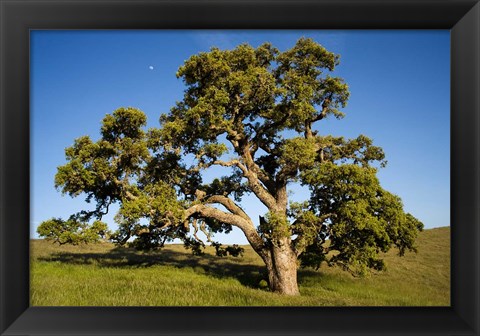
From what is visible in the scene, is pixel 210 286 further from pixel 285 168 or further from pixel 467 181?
pixel 467 181

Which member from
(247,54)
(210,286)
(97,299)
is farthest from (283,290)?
(247,54)

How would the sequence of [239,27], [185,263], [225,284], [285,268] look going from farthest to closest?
1. [185,263]
2. [225,284]
3. [285,268]
4. [239,27]

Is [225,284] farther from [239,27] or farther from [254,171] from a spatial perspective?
[239,27]

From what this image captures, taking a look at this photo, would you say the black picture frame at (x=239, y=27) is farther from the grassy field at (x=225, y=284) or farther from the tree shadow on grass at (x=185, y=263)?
the tree shadow on grass at (x=185, y=263)

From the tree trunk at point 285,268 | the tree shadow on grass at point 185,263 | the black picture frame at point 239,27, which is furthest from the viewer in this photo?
the tree shadow on grass at point 185,263

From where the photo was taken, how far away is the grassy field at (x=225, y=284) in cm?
682

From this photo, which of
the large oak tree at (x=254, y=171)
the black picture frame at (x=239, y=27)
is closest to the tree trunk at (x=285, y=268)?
the large oak tree at (x=254, y=171)

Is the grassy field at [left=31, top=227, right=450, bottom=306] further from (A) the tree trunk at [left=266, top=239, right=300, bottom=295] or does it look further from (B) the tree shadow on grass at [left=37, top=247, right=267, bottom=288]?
(A) the tree trunk at [left=266, top=239, right=300, bottom=295]

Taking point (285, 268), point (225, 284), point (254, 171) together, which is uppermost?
point (254, 171)

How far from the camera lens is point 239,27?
450cm

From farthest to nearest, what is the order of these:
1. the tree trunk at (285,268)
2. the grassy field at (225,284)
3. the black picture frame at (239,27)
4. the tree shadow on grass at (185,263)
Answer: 1. the tree shadow on grass at (185,263)
2. the tree trunk at (285,268)
3. the grassy field at (225,284)
4. the black picture frame at (239,27)

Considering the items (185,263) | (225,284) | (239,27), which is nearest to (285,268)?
(225,284)

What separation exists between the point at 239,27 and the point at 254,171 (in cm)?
496

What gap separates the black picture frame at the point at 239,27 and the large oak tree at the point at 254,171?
292cm
